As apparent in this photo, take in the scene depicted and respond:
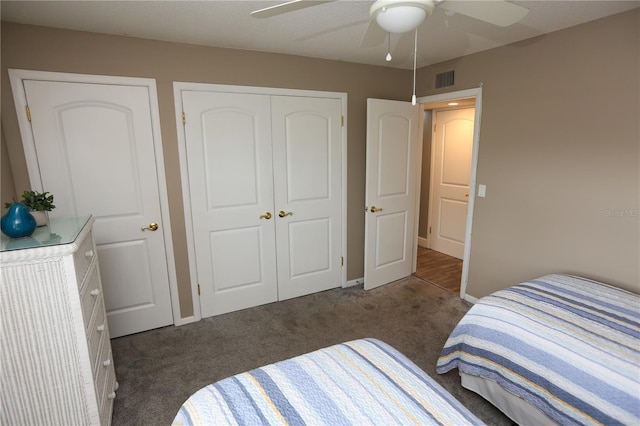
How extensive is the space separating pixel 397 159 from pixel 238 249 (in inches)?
73.2

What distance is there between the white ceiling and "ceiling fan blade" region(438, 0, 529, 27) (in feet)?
2.11

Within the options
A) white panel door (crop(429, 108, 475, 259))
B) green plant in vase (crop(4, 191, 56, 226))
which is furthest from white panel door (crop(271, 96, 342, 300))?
white panel door (crop(429, 108, 475, 259))

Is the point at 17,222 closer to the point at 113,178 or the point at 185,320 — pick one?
the point at 113,178

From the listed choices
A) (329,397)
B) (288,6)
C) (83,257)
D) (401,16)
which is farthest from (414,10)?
(83,257)

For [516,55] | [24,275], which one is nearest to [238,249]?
[24,275]

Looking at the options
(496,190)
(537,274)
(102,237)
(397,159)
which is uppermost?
(397,159)

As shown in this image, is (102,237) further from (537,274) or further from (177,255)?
(537,274)

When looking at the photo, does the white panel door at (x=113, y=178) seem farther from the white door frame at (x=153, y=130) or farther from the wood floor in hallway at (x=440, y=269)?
the wood floor in hallway at (x=440, y=269)

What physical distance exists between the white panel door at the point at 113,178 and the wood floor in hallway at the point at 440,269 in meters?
2.83

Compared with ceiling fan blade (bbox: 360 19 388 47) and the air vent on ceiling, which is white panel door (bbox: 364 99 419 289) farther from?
ceiling fan blade (bbox: 360 19 388 47)

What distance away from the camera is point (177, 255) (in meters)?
2.79

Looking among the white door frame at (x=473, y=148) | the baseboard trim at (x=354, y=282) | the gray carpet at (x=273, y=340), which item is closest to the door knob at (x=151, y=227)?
the gray carpet at (x=273, y=340)

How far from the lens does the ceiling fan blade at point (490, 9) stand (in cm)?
130

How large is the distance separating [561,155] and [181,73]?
116 inches
